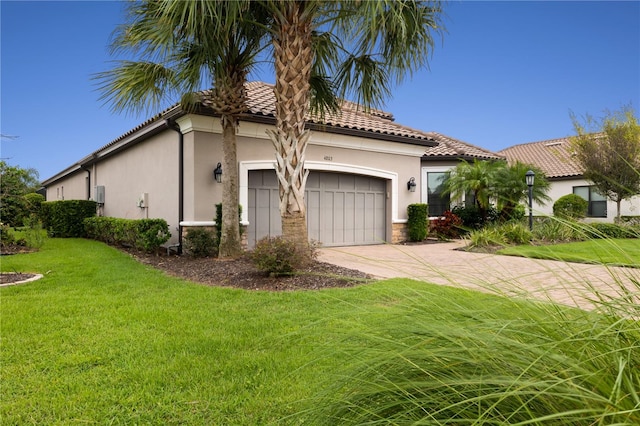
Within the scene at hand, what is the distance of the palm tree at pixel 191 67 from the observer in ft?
25.2

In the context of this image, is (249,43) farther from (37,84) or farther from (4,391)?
(37,84)

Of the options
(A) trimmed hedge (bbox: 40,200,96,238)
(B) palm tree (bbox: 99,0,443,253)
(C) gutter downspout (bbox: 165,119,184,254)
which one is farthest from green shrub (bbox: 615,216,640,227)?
(A) trimmed hedge (bbox: 40,200,96,238)

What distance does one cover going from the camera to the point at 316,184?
523 inches

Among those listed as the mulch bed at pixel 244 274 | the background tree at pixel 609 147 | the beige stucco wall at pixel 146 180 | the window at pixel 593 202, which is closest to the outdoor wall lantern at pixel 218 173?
the beige stucco wall at pixel 146 180

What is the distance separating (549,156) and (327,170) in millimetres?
21218

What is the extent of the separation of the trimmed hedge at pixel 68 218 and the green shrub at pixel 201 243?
8.66 meters

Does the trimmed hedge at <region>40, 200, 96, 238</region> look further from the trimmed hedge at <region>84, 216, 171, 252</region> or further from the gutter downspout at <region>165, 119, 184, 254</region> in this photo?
A: the gutter downspout at <region>165, 119, 184, 254</region>

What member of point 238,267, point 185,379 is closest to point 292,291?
point 238,267

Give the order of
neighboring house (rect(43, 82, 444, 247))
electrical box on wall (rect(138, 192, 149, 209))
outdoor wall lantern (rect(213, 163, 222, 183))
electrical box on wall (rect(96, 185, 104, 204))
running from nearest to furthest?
outdoor wall lantern (rect(213, 163, 222, 183))
neighboring house (rect(43, 82, 444, 247))
electrical box on wall (rect(138, 192, 149, 209))
electrical box on wall (rect(96, 185, 104, 204))

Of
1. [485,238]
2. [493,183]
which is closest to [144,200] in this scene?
[493,183]

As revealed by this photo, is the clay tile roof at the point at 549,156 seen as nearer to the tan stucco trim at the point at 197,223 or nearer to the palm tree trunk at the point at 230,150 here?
the palm tree trunk at the point at 230,150

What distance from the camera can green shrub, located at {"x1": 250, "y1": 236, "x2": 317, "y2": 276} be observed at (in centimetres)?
697

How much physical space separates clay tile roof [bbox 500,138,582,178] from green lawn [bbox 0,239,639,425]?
71.4ft

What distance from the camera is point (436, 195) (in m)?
18.1
